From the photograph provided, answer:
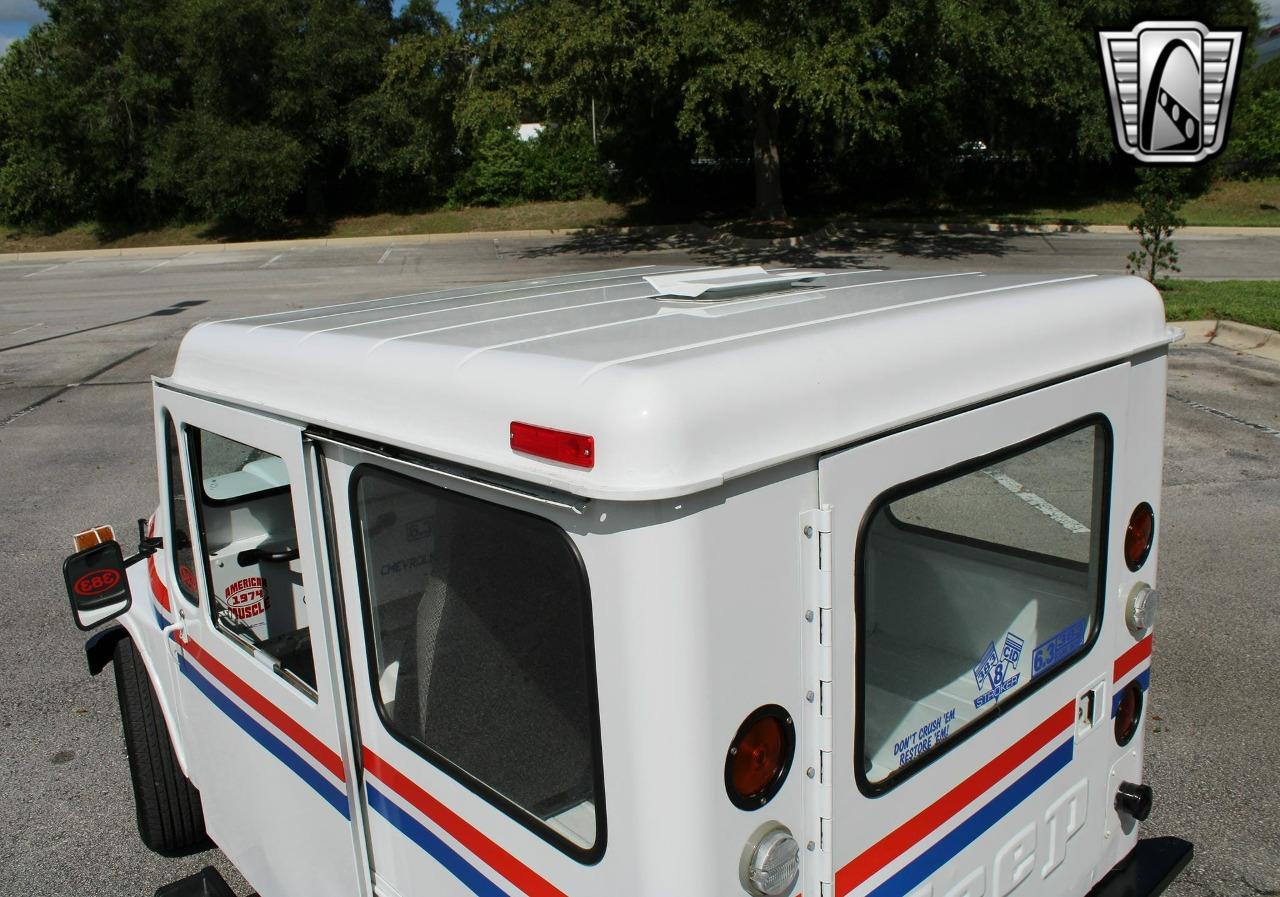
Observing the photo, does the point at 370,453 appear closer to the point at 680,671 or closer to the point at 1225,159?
the point at 680,671

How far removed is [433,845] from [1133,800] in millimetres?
1729

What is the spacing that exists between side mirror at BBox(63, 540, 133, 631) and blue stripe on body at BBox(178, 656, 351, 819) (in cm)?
27

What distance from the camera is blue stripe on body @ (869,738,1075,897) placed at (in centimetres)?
193

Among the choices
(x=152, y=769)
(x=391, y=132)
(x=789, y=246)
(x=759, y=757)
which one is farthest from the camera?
(x=391, y=132)

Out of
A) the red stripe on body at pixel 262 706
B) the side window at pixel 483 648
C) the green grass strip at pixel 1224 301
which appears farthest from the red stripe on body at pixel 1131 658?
the green grass strip at pixel 1224 301

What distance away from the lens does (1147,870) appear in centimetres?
267

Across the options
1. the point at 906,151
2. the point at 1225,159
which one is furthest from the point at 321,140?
the point at 1225,159

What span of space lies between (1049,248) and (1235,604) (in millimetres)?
19211

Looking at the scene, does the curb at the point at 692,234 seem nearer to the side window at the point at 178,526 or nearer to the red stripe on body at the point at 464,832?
the side window at the point at 178,526

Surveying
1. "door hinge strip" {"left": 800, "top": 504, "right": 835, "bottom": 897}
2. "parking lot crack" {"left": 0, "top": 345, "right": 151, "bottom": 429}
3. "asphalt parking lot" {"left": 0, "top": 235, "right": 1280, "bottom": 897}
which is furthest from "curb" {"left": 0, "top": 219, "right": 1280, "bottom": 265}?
"door hinge strip" {"left": 800, "top": 504, "right": 835, "bottom": 897}

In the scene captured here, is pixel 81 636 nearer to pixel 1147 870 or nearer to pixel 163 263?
pixel 1147 870

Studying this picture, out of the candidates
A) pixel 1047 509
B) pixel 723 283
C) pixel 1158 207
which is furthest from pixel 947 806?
pixel 1158 207

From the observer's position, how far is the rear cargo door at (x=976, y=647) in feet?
5.83

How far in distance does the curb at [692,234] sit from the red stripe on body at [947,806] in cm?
2357
